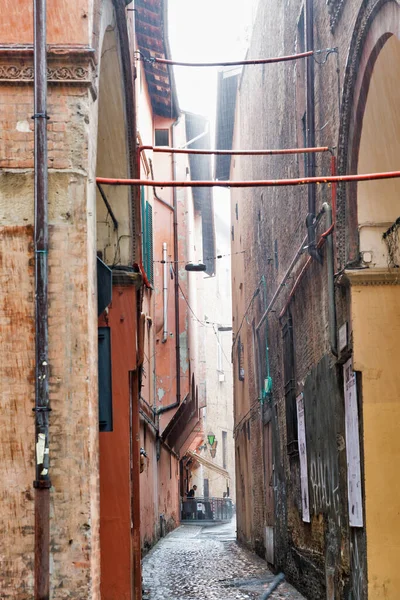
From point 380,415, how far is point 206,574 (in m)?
7.85

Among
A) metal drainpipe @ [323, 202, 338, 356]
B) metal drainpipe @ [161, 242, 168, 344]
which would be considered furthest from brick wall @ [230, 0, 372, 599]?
metal drainpipe @ [161, 242, 168, 344]

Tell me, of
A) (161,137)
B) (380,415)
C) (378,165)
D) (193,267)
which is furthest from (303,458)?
(161,137)

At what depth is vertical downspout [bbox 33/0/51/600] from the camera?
6.12m

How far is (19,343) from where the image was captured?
637 centimetres

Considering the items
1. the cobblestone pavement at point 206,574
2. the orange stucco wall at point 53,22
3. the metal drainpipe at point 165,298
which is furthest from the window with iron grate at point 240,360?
the orange stucco wall at point 53,22

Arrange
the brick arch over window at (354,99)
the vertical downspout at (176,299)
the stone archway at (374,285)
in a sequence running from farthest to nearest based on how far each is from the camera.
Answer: the vertical downspout at (176,299) < the stone archway at (374,285) < the brick arch over window at (354,99)

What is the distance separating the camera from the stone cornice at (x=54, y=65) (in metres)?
6.57

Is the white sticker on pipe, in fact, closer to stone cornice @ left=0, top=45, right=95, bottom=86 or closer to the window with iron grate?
stone cornice @ left=0, top=45, right=95, bottom=86

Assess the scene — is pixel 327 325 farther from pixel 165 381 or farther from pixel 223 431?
pixel 223 431

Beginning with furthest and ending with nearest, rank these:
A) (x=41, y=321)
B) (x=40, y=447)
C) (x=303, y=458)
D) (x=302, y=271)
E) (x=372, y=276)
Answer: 1. (x=303, y=458)
2. (x=302, y=271)
3. (x=372, y=276)
4. (x=41, y=321)
5. (x=40, y=447)

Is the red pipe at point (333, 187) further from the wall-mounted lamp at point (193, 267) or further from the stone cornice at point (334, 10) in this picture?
the wall-mounted lamp at point (193, 267)

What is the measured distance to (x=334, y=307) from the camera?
9883 mm

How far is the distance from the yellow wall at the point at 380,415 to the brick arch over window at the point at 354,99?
451mm

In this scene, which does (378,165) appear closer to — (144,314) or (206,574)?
(144,314)
